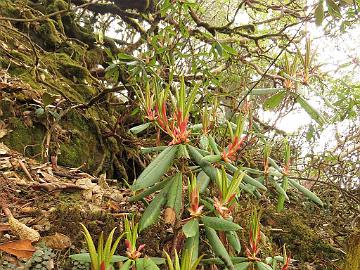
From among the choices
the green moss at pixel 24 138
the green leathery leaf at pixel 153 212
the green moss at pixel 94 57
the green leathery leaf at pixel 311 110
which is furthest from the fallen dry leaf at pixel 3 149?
the green moss at pixel 94 57

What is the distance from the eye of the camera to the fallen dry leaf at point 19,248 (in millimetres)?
1441

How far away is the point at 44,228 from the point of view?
5.53 ft

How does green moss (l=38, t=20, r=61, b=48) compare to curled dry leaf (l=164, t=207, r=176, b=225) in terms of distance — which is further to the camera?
green moss (l=38, t=20, r=61, b=48)

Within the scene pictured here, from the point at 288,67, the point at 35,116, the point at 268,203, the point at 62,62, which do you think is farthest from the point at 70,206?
the point at 62,62

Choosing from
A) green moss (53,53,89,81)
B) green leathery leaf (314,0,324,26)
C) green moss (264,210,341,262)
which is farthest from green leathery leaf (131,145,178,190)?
green moss (53,53,89,81)

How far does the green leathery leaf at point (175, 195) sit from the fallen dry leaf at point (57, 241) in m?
0.59

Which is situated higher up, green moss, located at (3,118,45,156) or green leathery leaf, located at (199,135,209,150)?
green leathery leaf, located at (199,135,209,150)

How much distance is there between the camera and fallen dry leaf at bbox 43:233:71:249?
1.59 m

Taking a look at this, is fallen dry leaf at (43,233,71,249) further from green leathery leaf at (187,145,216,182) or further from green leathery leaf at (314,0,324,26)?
green leathery leaf at (314,0,324,26)

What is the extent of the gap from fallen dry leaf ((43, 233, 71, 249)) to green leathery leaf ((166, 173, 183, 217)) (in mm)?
587

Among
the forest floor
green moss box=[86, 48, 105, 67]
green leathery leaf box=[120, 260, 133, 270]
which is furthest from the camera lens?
green moss box=[86, 48, 105, 67]

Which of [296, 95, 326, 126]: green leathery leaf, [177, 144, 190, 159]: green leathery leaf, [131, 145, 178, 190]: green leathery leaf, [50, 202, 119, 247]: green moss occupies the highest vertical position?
[296, 95, 326, 126]: green leathery leaf

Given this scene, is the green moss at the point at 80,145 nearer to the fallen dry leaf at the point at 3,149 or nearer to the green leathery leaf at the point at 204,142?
the fallen dry leaf at the point at 3,149

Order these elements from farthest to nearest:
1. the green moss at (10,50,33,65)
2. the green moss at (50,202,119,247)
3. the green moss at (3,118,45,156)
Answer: the green moss at (10,50,33,65)
the green moss at (3,118,45,156)
the green moss at (50,202,119,247)
